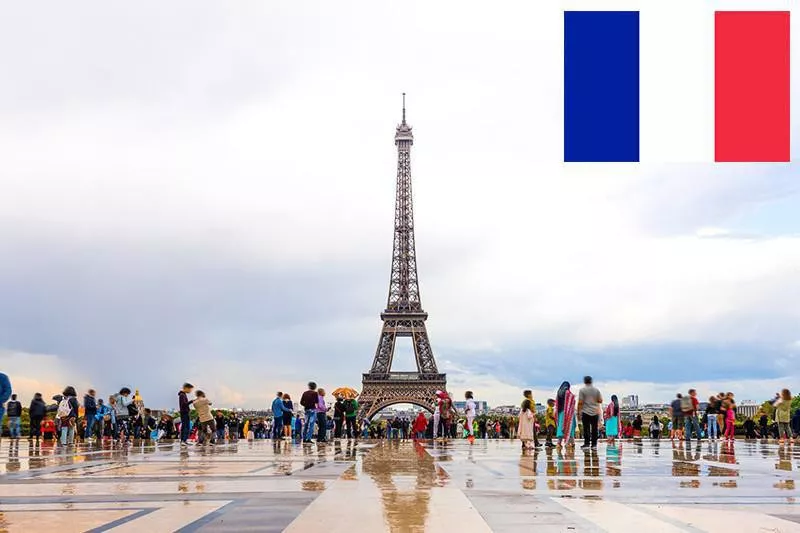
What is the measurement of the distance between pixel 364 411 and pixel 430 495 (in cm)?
8847

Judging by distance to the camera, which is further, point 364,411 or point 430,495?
point 364,411

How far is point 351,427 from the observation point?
111ft

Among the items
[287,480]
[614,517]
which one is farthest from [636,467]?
Answer: [614,517]

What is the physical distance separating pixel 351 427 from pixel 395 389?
64.9 m

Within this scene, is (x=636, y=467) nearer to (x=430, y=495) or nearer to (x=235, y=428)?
(x=430, y=495)

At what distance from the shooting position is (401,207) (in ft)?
378

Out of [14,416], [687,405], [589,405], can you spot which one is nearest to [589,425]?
[589,405]

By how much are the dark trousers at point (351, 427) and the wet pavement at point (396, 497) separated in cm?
1636

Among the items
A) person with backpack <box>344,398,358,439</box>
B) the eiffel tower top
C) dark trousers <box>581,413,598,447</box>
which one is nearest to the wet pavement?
dark trousers <box>581,413,598,447</box>

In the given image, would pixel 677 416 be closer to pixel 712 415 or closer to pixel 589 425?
pixel 712 415

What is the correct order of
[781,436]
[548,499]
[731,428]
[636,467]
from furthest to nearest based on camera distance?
[731,428]
[781,436]
[636,467]
[548,499]

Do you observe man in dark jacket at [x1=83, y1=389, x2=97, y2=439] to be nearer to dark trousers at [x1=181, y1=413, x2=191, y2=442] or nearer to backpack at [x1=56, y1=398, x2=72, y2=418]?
backpack at [x1=56, y1=398, x2=72, y2=418]

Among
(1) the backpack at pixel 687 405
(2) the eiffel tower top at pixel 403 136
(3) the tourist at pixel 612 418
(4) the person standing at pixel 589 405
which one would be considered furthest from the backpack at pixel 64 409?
(2) the eiffel tower top at pixel 403 136

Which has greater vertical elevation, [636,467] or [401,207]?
[401,207]
